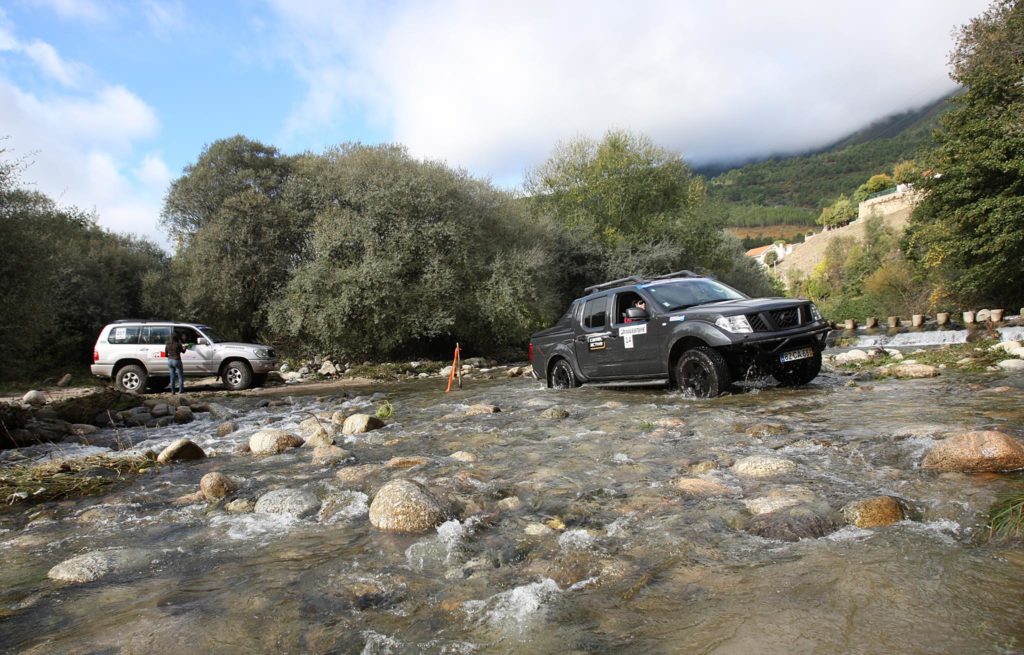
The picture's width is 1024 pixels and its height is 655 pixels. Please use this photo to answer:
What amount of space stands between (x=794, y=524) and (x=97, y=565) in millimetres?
4037

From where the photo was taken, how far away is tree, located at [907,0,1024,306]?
21.0 meters

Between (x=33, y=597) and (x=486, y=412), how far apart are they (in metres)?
6.61

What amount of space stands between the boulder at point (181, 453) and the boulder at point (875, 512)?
23.1 feet

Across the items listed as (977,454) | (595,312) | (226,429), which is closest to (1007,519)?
(977,454)

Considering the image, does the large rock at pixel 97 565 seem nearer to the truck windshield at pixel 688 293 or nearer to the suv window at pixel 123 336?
the truck windshield at pixel 688 293

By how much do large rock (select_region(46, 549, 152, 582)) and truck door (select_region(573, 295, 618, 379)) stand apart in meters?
7.53

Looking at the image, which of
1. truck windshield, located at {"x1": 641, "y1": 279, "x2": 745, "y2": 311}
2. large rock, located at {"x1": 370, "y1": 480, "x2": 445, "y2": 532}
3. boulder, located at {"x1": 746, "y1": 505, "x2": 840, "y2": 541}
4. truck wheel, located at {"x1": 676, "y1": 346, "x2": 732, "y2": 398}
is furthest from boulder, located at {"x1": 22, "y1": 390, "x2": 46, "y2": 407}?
boulder, located at {"x1": 746, "y1": 505, "x2": 840, "y2": 541}

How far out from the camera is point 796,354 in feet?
26.1

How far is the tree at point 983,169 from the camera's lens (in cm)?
2098

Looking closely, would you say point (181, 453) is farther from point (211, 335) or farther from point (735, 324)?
point (211, 335)

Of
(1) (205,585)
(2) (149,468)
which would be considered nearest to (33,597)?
(1) (205,585)

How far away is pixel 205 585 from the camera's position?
3066 millimetres

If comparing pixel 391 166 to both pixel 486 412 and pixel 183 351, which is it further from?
pixel 486 412

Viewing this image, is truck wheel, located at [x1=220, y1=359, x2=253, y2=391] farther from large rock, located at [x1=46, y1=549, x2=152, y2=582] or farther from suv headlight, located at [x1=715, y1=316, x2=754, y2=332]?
large rock, located at [x1=46, y1=549, x2=152, y2=582]
